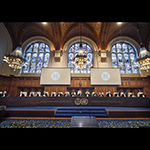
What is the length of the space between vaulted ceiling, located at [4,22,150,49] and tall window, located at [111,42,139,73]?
1.31m

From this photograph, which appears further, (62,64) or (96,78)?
(62,64)

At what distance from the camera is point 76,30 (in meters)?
8.94

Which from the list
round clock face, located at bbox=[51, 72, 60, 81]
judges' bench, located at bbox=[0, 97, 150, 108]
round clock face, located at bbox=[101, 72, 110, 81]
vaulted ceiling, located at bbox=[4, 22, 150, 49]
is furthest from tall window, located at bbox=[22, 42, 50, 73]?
round clock face, located at bbox=[101, 72, 110, 81]

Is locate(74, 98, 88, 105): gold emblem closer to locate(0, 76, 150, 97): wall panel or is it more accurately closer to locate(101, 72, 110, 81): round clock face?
locate(0, 76, 150, 97): wall panel

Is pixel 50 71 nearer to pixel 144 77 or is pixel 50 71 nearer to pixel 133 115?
pixel 133 115

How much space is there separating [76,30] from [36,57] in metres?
5.55

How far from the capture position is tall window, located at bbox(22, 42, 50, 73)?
29.7 feet

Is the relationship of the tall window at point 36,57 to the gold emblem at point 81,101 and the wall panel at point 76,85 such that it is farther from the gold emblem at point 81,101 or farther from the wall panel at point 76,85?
the gold emblem at point 81,101

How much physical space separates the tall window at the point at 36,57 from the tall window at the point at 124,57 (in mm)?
7954

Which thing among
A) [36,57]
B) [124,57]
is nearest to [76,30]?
[36,57]

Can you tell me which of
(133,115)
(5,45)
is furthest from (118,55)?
(5,45)

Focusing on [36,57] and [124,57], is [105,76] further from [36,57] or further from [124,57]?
[36,57]

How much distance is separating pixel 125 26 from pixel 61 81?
8.67m

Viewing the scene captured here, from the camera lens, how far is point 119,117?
406 cm
